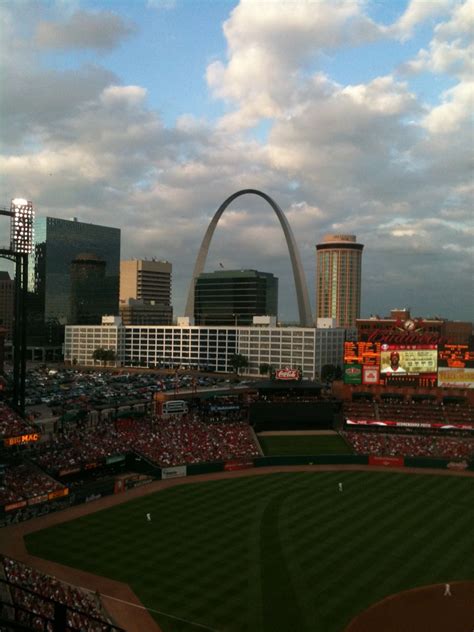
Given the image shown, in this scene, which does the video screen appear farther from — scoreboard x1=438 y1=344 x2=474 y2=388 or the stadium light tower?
the stadium light tower

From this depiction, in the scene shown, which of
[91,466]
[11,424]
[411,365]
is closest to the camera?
[11,424]

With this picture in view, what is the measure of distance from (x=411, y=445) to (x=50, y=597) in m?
43.3

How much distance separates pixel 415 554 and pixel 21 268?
36664 mm

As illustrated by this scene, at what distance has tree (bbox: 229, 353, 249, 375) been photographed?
122250 mm

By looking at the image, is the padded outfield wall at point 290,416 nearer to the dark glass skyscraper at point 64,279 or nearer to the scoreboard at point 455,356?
the scoreboard at point 455,356

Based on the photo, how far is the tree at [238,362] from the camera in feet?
401

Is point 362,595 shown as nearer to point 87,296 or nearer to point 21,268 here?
point 21,268

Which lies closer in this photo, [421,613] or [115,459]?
[421,613]

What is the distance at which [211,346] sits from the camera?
132m

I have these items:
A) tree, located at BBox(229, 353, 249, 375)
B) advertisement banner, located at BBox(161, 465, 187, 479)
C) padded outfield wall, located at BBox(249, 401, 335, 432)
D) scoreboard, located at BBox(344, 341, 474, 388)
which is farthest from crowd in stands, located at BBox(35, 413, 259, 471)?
tree, located at BBox(229, 353, 249, 375)

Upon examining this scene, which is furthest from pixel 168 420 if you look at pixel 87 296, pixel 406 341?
pixel 87 296

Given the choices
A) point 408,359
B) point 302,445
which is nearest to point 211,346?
point 408,359

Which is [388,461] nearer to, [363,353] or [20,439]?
[363,353]

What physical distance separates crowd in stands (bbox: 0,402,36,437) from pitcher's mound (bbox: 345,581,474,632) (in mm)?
27339
